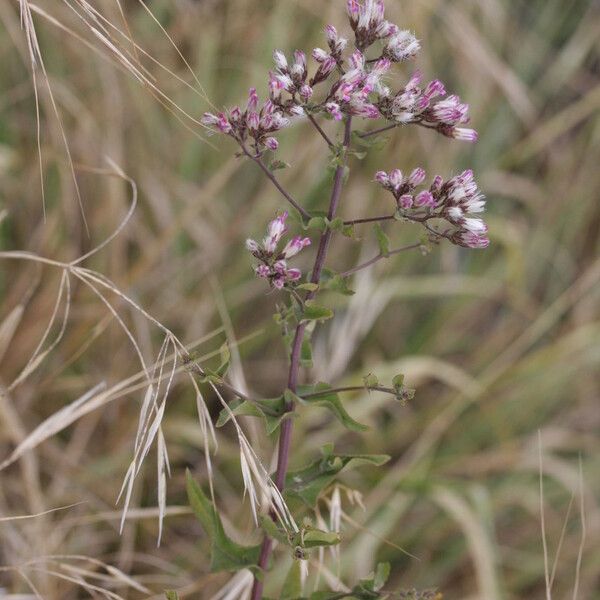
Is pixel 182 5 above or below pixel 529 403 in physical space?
above

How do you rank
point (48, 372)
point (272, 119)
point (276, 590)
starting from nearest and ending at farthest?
point (272, 119)
point (276, 590)
point (48, 372)

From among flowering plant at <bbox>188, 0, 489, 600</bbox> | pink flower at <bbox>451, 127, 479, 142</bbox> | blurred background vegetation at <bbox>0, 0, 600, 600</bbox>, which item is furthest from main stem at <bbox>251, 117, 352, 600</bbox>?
blurred background vegetation at <bbox>0, 0, 600, 600</bbox>

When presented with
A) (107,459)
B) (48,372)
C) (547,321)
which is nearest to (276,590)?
(107,459)

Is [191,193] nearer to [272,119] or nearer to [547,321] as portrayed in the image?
[547,321]

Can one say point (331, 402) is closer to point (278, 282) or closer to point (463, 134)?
point (278, 282)

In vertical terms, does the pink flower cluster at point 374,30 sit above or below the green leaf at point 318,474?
above

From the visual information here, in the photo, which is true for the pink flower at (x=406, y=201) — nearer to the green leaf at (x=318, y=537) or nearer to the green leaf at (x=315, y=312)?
the green leaf at (x=315, y=312)

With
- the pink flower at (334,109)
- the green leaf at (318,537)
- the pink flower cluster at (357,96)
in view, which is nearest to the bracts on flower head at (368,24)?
the pink flower cluster at (357,96)

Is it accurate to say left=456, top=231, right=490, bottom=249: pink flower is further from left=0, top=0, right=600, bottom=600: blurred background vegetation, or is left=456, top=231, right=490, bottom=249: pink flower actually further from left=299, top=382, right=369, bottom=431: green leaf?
left=0, top=0, right=600, bottom=600: blurred background vegetation
